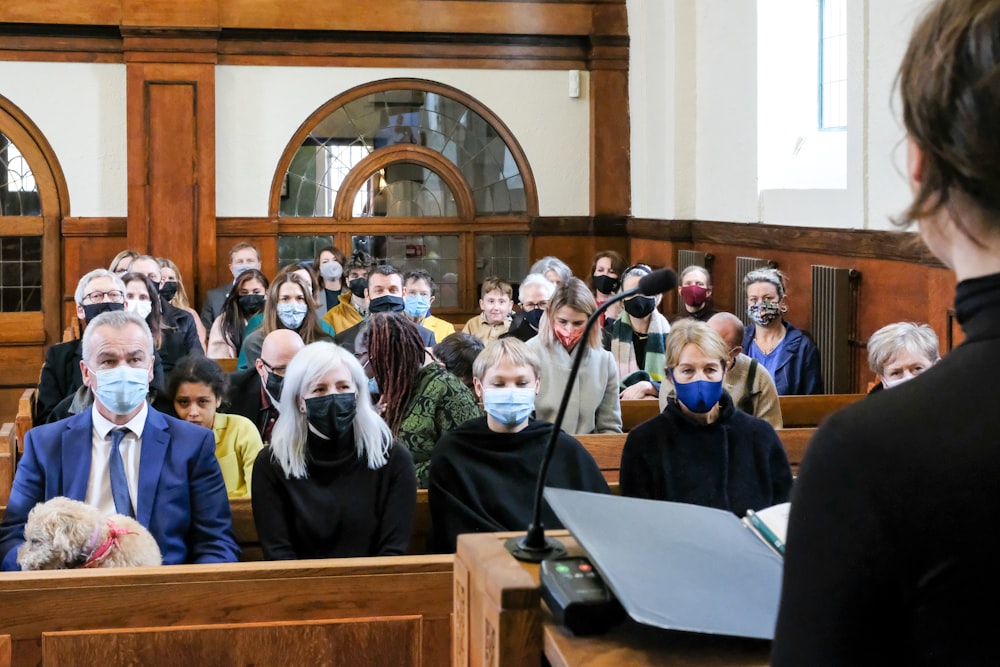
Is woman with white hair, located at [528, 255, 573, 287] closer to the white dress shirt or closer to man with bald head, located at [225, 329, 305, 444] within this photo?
man with bald head, located at [225, 329, 305, 444]

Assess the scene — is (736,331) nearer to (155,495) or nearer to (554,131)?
(155,495)

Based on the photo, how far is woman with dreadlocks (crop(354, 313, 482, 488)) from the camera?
4758mm

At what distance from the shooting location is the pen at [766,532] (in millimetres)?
1628

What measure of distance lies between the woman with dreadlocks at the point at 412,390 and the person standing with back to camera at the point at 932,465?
12.1 ft

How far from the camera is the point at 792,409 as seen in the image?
620 cm

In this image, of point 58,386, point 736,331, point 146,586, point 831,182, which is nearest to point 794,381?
point 736,331

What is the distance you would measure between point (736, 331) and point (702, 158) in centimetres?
419

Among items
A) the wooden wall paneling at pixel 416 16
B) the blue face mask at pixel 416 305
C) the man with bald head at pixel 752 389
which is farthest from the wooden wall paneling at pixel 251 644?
the wooden wall paneling at pixel 416 16

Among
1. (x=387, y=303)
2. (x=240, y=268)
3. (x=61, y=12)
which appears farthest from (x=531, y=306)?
(x=61, y=12)

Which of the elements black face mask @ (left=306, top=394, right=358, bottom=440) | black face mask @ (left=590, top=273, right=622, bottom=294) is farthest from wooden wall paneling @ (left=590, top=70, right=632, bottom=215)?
black face mask @ (left=306, top=394, right=358, bottom=440)

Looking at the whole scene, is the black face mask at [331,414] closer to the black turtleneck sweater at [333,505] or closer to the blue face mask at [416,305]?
the black turtleneck sweater at [333,505]

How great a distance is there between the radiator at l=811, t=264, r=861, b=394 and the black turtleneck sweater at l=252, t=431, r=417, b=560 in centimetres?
425

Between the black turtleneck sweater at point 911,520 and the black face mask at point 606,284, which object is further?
the black face mask at point 606,284

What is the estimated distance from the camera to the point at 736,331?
244 inches
